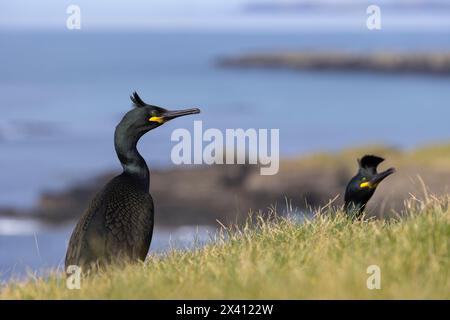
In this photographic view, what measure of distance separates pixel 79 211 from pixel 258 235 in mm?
31507

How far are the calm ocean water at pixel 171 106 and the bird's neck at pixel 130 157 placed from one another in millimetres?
650

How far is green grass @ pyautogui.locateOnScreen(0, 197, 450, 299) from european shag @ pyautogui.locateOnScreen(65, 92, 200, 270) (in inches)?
11.5

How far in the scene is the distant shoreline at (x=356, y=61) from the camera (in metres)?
145

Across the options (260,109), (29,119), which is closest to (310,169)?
(29,119)

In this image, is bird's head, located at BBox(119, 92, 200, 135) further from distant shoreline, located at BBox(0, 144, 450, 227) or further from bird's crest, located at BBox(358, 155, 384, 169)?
distant shoreline, located at BBox(0, 144, 450, 227)

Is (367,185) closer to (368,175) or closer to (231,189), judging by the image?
(368,175)

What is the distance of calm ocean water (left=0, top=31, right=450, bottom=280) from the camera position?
55394 mm

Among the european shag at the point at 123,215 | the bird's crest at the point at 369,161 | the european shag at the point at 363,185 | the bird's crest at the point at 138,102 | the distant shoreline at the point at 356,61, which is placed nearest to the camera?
the european shag at the point at 123,215

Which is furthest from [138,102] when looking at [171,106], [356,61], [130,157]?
[356,61]

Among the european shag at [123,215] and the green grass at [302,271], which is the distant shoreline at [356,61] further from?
the green grass at [302,271]

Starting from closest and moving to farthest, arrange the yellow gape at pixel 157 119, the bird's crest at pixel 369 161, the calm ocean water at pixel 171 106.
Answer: the yellow gape at pixel 157 119, the bird's crest at pixel 369 161, the calm ocean water at pixel 171 106

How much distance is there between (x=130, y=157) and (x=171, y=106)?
88038mm

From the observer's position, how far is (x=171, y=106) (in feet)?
319

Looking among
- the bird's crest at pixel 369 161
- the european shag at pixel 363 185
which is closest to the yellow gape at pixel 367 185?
the european shag at pixel 363 185
